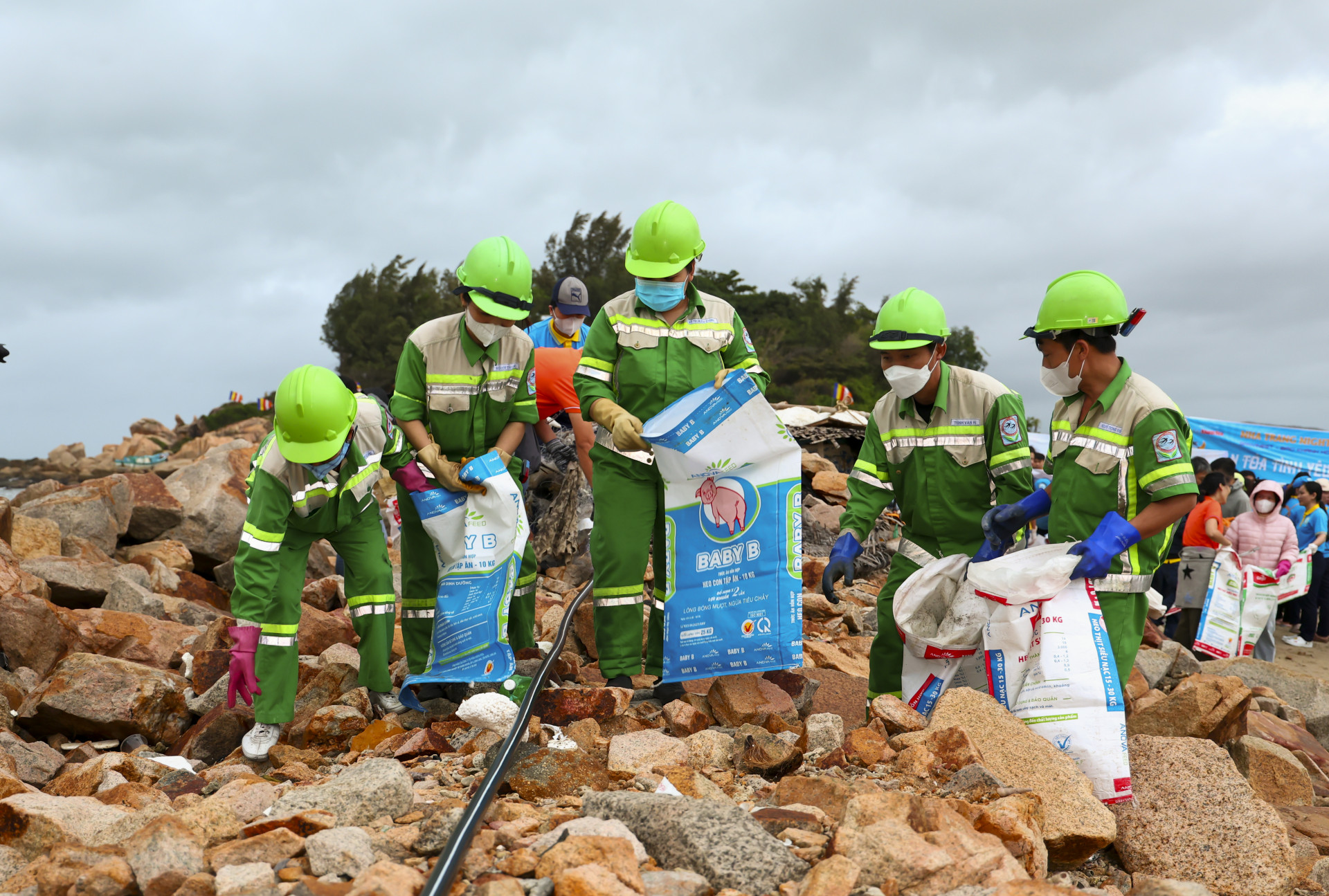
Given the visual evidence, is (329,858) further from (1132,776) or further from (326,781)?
(1132,776)

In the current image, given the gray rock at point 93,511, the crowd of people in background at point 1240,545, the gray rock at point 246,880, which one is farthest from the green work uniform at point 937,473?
the gray rock at point 93,511

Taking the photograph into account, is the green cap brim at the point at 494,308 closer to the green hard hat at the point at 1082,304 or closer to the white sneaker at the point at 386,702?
the white sneaker at the point at 386,702

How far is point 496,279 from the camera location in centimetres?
423

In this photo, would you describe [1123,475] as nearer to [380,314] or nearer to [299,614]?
[299,614]

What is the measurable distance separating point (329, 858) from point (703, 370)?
7.81 feet

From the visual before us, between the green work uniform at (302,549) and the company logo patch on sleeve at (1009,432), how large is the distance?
2513mm

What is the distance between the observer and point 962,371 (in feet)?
13.0

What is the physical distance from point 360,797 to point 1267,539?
854cm

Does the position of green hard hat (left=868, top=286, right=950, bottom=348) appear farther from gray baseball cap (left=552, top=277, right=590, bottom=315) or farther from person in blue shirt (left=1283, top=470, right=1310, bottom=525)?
person in blue shirt (left=1283, top=470, right=1310, bottom=525)

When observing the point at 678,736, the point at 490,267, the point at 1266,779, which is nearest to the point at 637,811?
the point at 678,736

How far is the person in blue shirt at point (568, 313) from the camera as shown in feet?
20.9

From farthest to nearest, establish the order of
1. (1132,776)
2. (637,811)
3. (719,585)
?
(719,585), (1132,776), (637,811)

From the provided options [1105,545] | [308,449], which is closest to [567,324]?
[308,449]

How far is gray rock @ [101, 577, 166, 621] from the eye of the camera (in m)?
6.80
